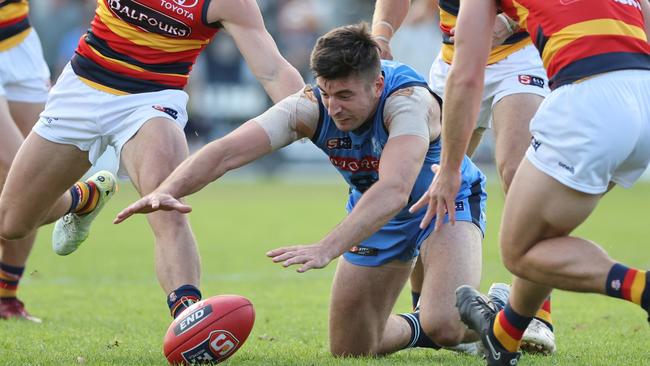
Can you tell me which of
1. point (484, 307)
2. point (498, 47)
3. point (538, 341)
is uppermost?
point (498, 47)

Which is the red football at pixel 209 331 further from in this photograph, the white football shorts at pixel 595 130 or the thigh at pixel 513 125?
the thigh at pixel 513 125

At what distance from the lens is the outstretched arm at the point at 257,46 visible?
249 inches

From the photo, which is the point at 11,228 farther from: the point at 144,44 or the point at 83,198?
the point at 144,44

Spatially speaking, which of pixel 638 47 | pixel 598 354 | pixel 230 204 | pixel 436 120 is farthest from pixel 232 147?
pixel 230 204

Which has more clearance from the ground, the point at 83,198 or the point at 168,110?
the point at 168,110

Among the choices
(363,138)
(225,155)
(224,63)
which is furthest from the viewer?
(224,63)

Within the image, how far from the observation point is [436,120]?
19.0 feet

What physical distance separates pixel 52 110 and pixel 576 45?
3.41 m

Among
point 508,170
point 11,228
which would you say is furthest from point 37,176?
point 508,170

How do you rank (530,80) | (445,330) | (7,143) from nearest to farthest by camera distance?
1. (445,330)
2. (530,80)
3. (7,143)

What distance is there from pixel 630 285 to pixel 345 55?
179 centimetres

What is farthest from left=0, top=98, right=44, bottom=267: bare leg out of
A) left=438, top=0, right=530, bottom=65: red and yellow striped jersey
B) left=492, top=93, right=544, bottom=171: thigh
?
left=492, top=93, right=544, bottom=171: thigh

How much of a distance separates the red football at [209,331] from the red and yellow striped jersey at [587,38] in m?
1.95

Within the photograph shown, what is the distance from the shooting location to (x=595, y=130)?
458 centimetres
